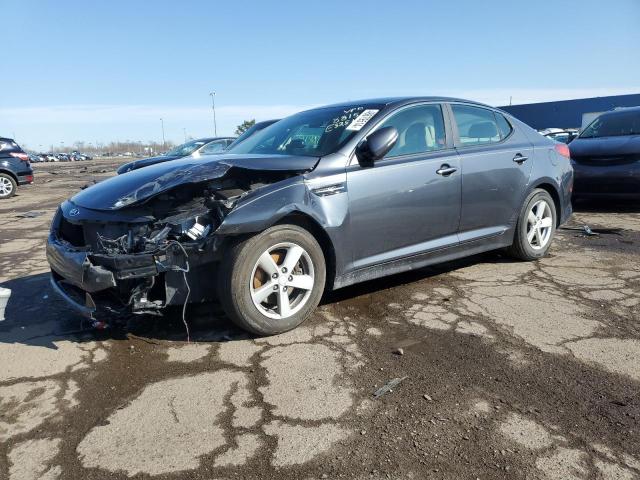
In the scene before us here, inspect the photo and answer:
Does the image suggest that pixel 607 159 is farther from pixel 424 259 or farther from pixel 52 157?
pixel 52 157

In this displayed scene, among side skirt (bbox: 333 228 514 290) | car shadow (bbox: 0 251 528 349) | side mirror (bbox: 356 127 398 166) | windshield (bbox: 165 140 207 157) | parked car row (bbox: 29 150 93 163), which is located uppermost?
side mirror (bbox: 356 127 398 166)

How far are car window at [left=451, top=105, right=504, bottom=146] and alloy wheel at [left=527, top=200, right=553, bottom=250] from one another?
34.0 inches

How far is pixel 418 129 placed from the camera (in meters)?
4.25

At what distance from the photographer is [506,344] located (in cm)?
326

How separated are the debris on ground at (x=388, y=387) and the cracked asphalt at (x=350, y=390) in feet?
0.10

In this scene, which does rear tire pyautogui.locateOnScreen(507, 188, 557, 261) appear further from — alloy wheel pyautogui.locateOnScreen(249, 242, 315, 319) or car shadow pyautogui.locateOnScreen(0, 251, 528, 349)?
alloy wheel pyautogui.locateOnScreen(249, 242, 315, 319)

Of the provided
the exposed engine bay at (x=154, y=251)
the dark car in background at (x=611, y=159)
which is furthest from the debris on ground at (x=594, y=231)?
the exposed engine bay at (x=154, y=251)

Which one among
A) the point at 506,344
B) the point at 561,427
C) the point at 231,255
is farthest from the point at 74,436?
the point at 506,344

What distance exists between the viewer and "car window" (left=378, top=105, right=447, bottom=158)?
4.09 meters

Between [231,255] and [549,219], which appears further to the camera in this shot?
[549,219]

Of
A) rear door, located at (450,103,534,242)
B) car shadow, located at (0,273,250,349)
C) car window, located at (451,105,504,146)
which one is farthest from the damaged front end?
car window, located at (451,105,504,146)

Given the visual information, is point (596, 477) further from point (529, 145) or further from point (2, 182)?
point (2, 182)

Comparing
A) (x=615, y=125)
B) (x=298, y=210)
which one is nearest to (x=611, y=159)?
(x=615, y=125)

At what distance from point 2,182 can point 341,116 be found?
1297 centimetres
